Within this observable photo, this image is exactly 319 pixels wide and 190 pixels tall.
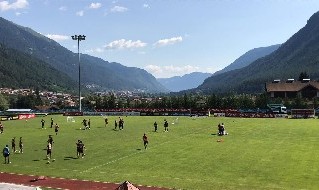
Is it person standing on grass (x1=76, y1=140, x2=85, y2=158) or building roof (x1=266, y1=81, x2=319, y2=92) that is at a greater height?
building roof (x1=266, y1=81, x2=319, y2=92)

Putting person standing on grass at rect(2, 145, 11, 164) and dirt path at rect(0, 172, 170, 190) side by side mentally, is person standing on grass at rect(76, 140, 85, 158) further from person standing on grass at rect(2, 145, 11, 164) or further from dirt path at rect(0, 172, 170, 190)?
dirt path at rect(0, 172, 170, 190)

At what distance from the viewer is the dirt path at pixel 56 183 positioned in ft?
82.7

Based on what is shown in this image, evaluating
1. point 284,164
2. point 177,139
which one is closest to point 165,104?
point 177,139

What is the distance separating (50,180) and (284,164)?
17.1 meters

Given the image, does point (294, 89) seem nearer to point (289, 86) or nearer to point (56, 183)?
point (289, 86)

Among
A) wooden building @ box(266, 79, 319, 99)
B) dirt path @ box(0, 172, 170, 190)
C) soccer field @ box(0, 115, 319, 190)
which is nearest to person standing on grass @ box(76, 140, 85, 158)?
soccer field @ box(0, 115, 319, 190)

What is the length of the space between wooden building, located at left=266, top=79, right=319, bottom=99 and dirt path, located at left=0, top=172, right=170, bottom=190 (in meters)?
121

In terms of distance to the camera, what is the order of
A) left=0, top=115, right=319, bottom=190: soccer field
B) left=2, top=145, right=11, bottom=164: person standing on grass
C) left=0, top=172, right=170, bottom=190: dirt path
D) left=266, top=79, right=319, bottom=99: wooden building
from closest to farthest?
left=0, top=172, right=170, bottom=190: dirt path → left=0, top=115, right=319, bottom=190: soccer field → left=2, top=145, right=11, bottom=164: person standing on grass → left=266, top=79, right=319, bottom=99: wooden building

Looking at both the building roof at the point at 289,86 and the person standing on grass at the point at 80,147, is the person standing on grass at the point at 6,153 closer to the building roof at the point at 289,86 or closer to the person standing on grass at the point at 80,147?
the person standing on grass at the point at 80,147

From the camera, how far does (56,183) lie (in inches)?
1045

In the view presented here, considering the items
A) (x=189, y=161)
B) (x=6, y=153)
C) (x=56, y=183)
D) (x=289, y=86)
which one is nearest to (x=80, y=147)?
(x=6, y=153)

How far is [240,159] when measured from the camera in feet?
108

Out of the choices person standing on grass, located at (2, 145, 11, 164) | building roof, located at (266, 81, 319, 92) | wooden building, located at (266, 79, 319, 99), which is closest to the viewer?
person standing on grass, located at (2, 145, 11, 164)

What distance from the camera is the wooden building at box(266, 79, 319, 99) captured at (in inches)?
5433
